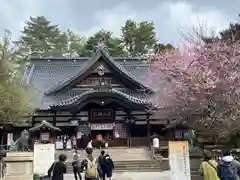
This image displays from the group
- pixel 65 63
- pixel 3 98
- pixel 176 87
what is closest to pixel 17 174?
pixel 3 98

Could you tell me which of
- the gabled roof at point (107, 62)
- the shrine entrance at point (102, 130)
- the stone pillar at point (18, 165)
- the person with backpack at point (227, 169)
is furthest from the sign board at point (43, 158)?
the gabled roof at point (107, 62)

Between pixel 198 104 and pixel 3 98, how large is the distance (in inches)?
369

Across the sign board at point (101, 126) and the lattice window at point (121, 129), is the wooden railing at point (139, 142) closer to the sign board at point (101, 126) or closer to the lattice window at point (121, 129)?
the lattice window at point (121, 129)

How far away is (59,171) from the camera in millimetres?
9320

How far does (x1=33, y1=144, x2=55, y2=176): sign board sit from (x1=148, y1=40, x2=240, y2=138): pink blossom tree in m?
6.00

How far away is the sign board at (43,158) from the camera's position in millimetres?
13422

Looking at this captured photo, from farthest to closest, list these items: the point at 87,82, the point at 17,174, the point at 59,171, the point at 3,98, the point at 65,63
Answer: the point at 65,63 < the point at 87,82 < the point at 3,98 < the point at 17,174 < the point at 59,171

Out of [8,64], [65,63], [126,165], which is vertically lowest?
[126,165]

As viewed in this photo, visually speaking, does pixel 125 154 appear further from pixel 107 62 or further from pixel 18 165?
pixel 18 165

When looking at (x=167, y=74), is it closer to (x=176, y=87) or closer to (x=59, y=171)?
(x=176, y=87)

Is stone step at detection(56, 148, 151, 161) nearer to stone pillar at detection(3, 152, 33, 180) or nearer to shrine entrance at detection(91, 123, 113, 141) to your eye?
shrine entrance at detection(91, 123, 113, 141)

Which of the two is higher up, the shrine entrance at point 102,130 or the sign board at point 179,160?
the shrine entrance at point 102,130

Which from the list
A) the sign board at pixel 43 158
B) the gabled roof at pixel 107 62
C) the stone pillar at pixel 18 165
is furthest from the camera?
the gabled roof at pixel 107 62

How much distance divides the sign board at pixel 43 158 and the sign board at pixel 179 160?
469 centimetres
